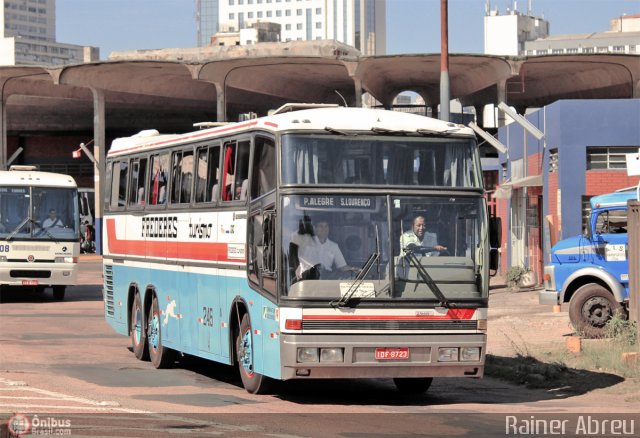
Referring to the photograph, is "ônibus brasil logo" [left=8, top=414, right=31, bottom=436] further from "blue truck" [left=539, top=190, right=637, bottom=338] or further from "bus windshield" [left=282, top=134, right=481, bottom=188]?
"blue truck" [left=539, top=190, right=637, bottom=338]

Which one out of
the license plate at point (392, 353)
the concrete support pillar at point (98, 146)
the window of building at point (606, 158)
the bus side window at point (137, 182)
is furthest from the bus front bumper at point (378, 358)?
the concrete support pillar at point (98, 146)

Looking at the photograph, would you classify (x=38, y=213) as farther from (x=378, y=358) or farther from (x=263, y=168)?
(x=378, y=358)

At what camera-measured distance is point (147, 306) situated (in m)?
19.9

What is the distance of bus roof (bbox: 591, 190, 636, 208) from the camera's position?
22.8 metres

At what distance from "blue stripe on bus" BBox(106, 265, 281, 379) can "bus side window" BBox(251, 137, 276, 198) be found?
3.94 ft

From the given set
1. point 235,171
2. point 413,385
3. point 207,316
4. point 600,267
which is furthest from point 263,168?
point 600,267

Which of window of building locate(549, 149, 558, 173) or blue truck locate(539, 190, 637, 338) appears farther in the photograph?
window of building locate(549, 149, 558, 173)

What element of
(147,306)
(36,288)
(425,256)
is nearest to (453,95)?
(36,288)

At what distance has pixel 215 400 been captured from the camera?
1460cm

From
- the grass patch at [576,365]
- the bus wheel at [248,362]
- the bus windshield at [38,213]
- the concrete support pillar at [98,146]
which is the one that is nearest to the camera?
the bus wheel at [248,362]

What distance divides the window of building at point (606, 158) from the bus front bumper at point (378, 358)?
67.7 feet

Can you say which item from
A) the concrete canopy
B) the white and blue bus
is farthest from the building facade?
the concrete canopy

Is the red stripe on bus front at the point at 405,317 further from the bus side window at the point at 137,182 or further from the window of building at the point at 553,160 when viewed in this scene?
the window of building at the point at 553,160

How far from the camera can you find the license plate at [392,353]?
1378 cm
